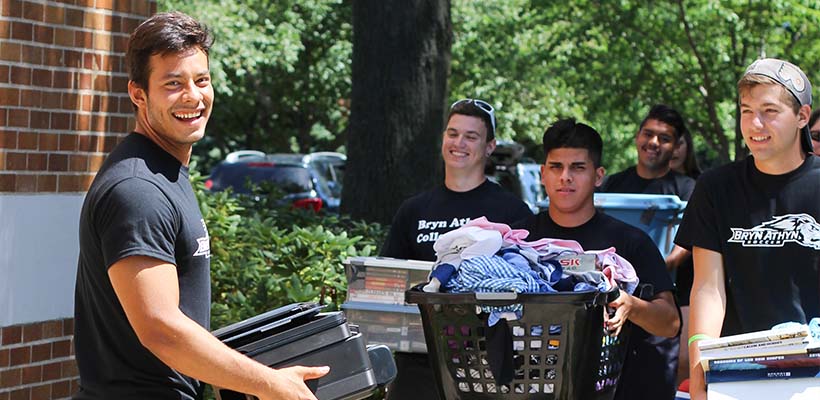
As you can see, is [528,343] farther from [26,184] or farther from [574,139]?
[26,184]

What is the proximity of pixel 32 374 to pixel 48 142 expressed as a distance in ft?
3.40

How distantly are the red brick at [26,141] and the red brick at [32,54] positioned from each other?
319mm

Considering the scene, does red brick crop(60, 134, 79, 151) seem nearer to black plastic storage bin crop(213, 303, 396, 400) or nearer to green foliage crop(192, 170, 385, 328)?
green foliage crop(192, 170, 385, 328)

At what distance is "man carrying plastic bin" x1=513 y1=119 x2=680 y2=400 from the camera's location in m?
4.42

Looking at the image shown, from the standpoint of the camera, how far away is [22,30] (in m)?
5.04

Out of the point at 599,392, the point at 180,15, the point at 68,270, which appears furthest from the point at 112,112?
the point at 599,392

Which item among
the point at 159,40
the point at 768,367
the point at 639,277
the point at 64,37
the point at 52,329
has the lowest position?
the point at 52,329

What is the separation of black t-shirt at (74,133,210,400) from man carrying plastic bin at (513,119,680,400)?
1.79m

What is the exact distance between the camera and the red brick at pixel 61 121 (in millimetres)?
5216

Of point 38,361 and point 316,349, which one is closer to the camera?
point 316,349

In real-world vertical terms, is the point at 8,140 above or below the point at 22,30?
below

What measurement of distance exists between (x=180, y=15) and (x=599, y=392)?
5.71 feet

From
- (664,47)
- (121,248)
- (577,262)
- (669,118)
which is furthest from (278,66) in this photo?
(121,248)

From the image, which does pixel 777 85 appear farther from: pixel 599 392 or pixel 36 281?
pixel 36 281
